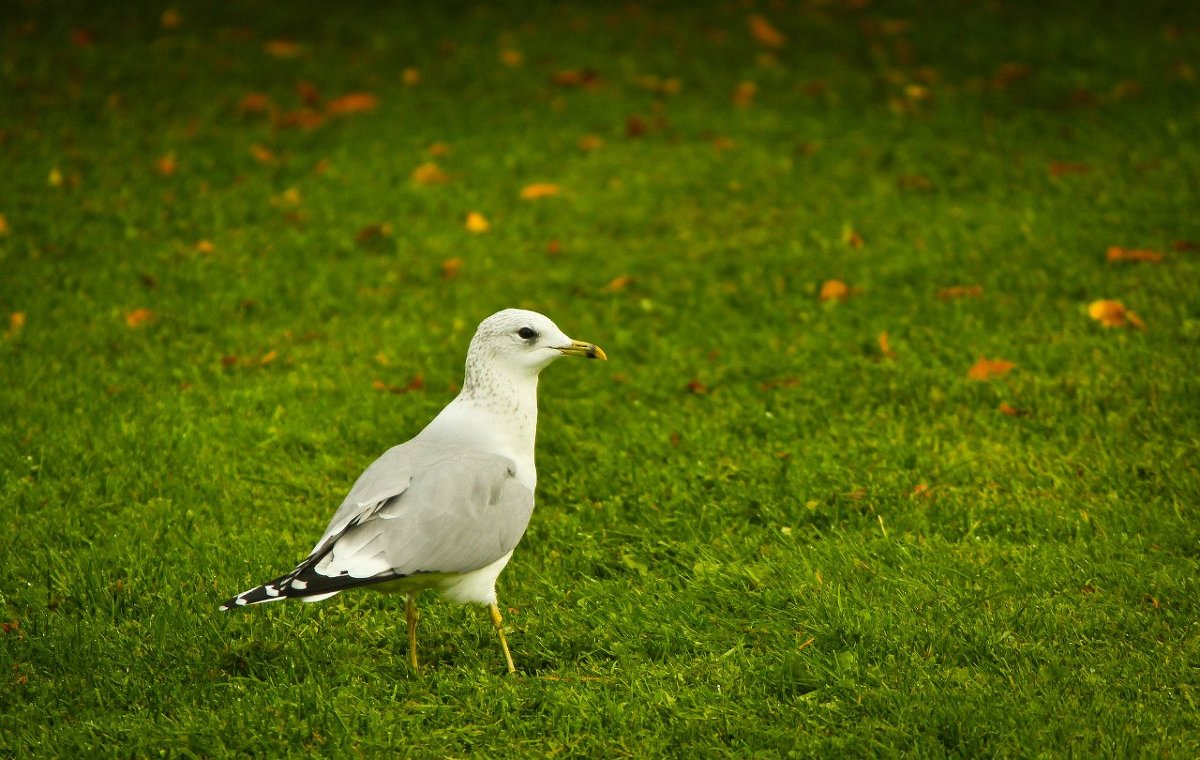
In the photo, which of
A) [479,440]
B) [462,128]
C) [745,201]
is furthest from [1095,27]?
[479,440]

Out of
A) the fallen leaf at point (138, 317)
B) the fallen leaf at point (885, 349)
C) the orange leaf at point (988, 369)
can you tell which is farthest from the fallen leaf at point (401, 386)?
the orange leaf at point (988, 369)

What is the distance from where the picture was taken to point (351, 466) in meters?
5.30

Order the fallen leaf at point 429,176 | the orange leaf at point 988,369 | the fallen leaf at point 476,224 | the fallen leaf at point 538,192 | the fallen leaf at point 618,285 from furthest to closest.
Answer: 1. the fallen leaf at point 429,176
2. the fallen leaf at point 538,192
3. the fallen leaf at point 476,224
4. the fallen leaf at point 618,285
5. the orange leaf at point 988,369

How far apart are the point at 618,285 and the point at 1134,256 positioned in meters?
2.79

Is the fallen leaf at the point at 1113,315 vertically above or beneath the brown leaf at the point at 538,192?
beneath

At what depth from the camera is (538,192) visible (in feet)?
27.2

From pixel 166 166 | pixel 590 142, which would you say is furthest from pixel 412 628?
pixel 590 142

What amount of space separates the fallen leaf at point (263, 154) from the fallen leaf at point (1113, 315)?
17.9ft

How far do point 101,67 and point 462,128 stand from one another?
3274mm

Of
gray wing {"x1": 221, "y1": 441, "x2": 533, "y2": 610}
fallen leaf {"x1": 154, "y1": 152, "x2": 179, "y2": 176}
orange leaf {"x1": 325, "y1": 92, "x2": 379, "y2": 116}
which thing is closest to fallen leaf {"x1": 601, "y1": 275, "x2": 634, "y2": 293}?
gray wing {"x1": 221, "y1": 441, "x2": 533, "y2": 610}

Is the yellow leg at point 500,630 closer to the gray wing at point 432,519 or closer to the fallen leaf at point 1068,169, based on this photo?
the gray wing at point 432,519

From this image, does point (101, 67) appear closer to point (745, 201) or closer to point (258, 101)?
point (258, 101)

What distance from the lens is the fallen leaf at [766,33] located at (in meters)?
11.0

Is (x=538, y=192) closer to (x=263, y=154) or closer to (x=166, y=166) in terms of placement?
(x=263, y=154)
